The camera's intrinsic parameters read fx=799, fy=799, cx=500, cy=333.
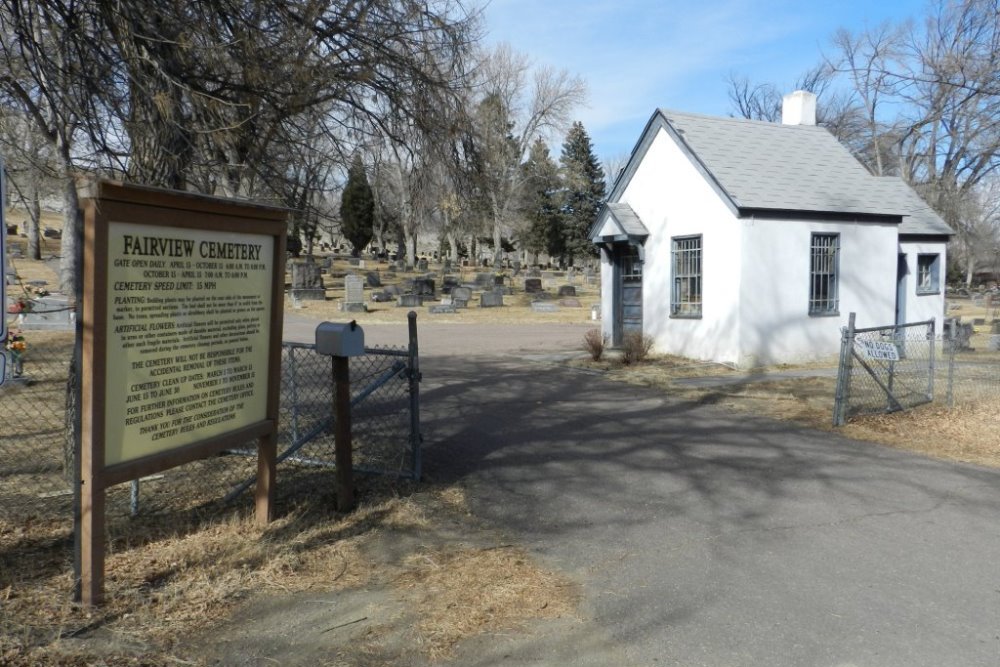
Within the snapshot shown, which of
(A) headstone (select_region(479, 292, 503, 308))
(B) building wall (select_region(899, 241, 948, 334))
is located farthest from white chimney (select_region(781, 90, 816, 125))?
(A) headstone (select_region(479, 292, 503, 308))

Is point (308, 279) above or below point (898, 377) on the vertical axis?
above

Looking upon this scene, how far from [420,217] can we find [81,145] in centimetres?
354

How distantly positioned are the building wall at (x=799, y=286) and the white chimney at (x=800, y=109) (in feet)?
14.5

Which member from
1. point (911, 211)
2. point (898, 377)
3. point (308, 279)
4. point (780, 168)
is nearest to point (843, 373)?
point (898, 377)

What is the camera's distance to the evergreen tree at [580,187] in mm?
66812

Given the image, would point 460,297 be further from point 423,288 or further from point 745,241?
point 745,241

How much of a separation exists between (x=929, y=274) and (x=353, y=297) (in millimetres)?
19599

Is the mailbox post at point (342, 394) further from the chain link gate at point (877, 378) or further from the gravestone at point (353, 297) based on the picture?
the gravestone at point (353, 297)

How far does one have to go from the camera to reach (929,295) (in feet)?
64.1

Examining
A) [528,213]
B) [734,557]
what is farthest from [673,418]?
[528,213]

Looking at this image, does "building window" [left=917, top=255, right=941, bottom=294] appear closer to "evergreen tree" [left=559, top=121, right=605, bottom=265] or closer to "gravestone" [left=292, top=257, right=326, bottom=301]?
"gravestone" [left=292, top=257, right=326, bottom=301]

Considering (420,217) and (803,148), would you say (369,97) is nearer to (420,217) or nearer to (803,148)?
(420,217)

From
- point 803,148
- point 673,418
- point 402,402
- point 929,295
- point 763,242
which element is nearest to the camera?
point 673,418

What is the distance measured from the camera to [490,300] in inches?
1299
